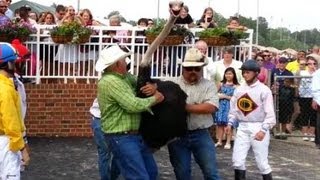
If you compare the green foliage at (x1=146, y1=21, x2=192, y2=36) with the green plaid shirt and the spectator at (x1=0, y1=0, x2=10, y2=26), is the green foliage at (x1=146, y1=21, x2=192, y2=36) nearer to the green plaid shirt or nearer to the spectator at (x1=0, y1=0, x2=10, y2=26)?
the spectator at (x1=0, y1=0, x2=10, y2=26)

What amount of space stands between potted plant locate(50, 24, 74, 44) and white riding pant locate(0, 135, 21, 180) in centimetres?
679

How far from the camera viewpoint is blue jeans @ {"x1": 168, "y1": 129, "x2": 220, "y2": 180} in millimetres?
6656

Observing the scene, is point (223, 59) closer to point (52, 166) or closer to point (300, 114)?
point (300, 114)

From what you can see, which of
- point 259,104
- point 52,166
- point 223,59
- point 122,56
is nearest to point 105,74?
point 122,56

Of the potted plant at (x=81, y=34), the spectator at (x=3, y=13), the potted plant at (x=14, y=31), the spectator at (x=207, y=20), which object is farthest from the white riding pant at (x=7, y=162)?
the spectator at (x=207, y=20)

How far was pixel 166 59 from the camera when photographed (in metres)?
12.9

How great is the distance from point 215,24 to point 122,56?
7.32 meters

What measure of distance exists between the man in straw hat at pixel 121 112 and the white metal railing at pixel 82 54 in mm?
6471

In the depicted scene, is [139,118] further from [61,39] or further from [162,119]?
[61,39]

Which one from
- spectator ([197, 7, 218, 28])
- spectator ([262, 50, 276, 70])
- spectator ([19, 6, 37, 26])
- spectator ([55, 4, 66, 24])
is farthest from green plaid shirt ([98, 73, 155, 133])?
spectator ([262, 50, 276, 70])

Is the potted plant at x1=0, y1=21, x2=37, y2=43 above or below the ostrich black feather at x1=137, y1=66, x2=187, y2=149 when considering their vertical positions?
above

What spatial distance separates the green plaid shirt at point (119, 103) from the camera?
566cm

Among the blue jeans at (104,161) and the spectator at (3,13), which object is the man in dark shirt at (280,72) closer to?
the spectator at (3,13)

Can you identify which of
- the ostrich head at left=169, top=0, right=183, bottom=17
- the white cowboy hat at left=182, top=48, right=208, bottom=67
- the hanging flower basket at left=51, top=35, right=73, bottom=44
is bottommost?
the white cowboy hat at left=182, top=48, right=208, bottom=67
